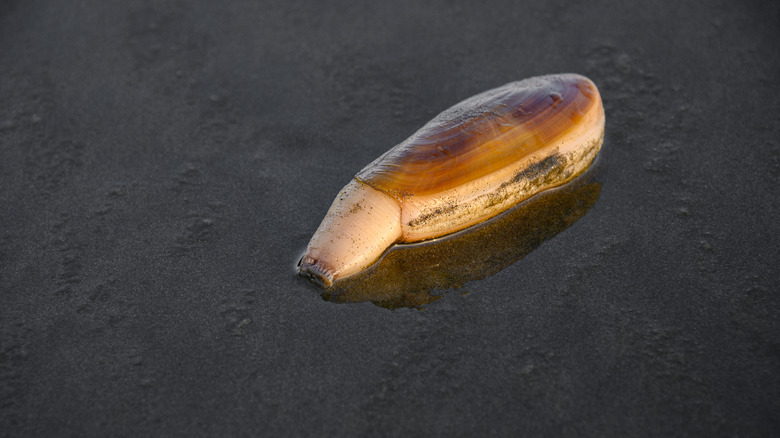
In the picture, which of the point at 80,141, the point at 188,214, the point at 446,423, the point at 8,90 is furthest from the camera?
the point at 8,90

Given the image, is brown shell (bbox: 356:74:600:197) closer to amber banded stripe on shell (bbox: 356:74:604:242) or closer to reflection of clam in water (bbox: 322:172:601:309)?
amber banded stripe on shell (bbox: 356:74:604:242)

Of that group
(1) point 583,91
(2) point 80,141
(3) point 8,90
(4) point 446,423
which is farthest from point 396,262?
(3) point 8,90

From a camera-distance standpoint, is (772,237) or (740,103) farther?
(740,103)

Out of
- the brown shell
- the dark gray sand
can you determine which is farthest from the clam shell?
the dark gray sand

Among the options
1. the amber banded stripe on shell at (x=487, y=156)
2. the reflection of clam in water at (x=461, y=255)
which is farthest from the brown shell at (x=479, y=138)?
the reflection of clam in water at (x=461, y=255)

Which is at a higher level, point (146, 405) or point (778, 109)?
point (778, 109)

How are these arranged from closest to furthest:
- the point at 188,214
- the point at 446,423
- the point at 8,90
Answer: the point at 446,423 < the point at 188,214 < the point at 8,90

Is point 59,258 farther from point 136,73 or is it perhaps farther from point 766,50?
point 766,50

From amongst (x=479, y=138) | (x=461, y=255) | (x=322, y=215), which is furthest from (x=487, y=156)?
(x=322, y=215)
